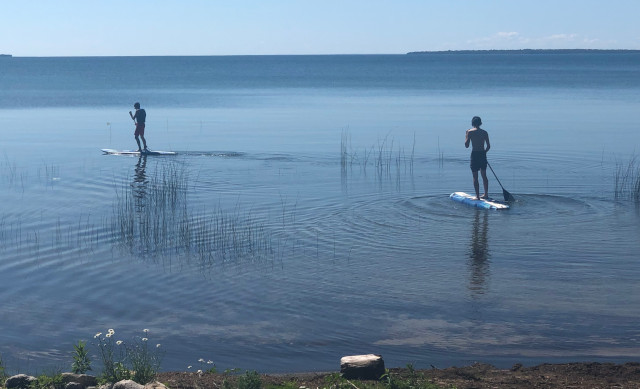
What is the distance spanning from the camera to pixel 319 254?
14.0m

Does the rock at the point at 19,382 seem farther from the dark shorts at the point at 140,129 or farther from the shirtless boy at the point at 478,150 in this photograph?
the dark shorts at the point at 140,129

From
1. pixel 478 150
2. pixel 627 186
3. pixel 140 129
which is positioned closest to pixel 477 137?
pixel 478 150

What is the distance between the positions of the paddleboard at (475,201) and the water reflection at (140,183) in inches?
259

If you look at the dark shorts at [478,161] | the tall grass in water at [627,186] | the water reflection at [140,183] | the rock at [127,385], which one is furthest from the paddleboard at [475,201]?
the rock at [127,385]

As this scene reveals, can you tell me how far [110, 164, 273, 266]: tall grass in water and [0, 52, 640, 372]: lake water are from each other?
0.06 metres

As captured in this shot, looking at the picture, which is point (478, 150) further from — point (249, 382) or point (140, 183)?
point (249, 382)

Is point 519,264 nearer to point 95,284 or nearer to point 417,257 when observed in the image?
point 417,257

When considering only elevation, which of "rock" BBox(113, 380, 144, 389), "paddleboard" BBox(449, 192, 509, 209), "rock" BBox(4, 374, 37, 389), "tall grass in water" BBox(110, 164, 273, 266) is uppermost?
"paddleboard" BBox(449, 192, 509, 209)

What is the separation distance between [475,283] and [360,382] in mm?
4855

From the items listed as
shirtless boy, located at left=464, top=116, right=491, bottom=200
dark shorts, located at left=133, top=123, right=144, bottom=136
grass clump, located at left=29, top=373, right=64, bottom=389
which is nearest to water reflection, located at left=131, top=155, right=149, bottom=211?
dark shorts, located at left=133, top=123, right=144, bottom=136

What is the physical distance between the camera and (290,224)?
16281 millimetres

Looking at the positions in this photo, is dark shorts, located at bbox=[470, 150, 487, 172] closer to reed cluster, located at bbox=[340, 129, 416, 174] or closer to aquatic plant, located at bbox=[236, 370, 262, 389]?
reed cluster, located at bbox=[340, 129, 416, 174]

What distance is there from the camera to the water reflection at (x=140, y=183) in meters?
18.6

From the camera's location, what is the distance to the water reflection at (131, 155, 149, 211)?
1855 centimetres
